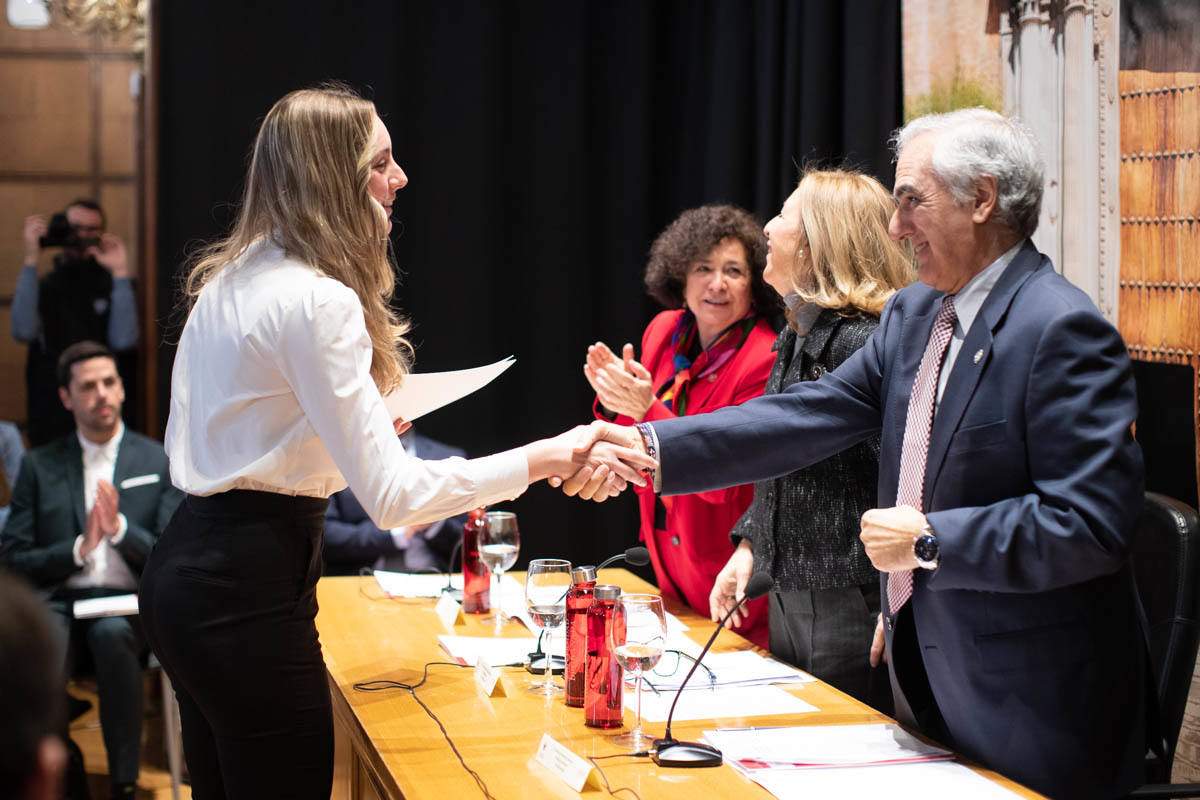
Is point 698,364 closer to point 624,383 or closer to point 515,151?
point 624,383

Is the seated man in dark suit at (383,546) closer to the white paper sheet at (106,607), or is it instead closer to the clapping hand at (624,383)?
the white paper sheet at (106,607)

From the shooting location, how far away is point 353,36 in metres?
4.90

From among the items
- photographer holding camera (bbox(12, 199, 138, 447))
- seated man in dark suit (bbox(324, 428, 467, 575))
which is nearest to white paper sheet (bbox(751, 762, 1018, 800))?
seated man in dark suit (bbox(324, 428, 467, 575))

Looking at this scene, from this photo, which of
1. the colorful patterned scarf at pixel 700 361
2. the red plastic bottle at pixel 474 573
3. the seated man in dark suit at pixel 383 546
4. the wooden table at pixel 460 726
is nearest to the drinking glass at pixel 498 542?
the red plastic bottle at pixel 474 573

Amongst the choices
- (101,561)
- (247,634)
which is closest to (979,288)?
(247,634)

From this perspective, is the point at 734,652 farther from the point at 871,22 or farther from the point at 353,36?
the point at 353,36

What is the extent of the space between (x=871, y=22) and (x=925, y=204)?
213 cm

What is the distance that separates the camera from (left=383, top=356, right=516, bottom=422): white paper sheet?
6.89 feet

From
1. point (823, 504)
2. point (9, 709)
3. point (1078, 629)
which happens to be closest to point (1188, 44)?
point (823, 504)

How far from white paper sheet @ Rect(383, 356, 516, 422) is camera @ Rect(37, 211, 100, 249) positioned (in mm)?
3415

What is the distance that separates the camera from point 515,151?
5.19m

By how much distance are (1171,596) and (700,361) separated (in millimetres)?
1443

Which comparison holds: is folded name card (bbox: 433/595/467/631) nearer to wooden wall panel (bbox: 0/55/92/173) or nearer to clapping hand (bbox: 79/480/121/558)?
clapping hand (bbox: 79/480/121/558)

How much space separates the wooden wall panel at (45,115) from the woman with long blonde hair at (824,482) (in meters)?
3.65
